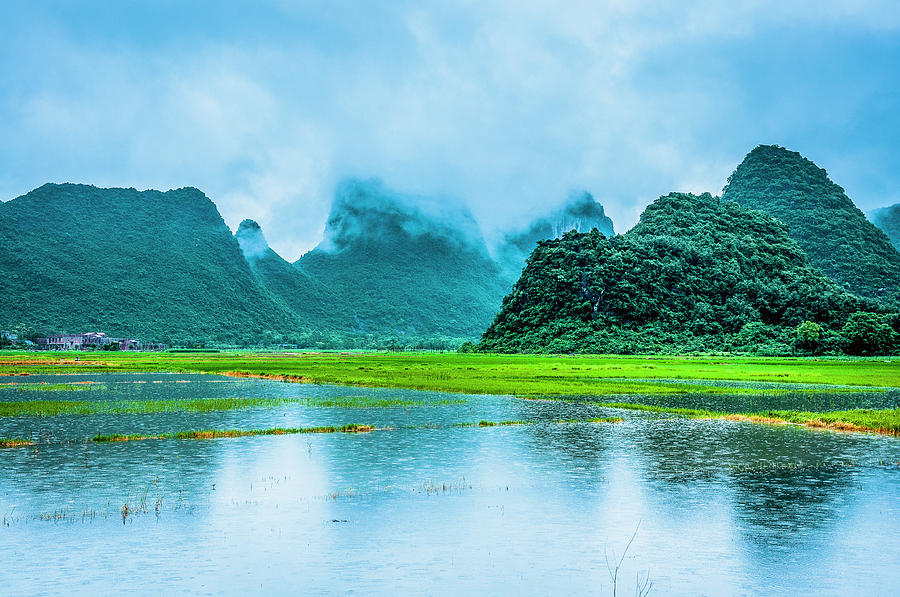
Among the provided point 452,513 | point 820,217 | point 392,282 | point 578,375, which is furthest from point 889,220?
point 452,513

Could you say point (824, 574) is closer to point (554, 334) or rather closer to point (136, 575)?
point (136, 575)

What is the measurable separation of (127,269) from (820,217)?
114147 mm

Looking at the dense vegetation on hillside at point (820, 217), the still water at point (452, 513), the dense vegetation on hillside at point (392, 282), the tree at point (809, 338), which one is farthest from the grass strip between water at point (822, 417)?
the dense vegetation on hillside at point (392, 282)

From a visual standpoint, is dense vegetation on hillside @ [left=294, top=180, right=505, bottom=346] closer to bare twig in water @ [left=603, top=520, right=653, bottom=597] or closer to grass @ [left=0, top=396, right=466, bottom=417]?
grass @ [left=0, top=396, right=466, bottom=417]

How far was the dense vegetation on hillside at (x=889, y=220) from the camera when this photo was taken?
164750 millimetres

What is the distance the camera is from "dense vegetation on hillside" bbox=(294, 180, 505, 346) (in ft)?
531

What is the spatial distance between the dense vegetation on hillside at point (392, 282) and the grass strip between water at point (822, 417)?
11660 centimetres

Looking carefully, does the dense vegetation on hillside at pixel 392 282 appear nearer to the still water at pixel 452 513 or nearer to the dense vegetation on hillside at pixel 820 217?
the dense vegetation on hillside at pixel 820 217

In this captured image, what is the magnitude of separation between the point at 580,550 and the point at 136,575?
5624mm

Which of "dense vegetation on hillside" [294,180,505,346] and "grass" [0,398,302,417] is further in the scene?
"dense vegetation on hillside" [294,180,505,346]

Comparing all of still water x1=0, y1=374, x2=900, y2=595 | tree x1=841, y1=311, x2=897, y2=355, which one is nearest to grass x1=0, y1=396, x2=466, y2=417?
still water x1=0, y1=374, x2=900, y2=595

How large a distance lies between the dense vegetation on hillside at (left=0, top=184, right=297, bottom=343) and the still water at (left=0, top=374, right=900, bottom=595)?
9363cm

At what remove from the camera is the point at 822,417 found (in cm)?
2348

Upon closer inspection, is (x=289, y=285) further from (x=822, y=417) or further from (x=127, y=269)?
(x=822, y=417)
